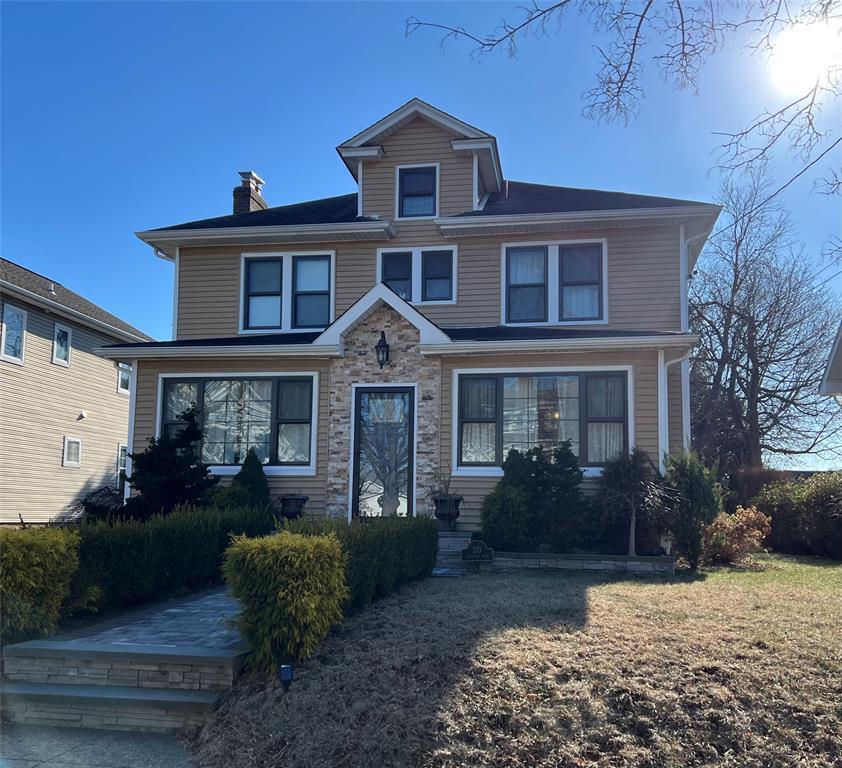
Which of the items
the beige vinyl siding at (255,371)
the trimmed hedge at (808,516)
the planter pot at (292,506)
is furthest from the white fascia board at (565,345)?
the trimmed hedge at (808,516)

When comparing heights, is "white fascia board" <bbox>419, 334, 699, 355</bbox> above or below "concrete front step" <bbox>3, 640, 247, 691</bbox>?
above

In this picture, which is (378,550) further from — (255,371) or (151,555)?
(255,371)

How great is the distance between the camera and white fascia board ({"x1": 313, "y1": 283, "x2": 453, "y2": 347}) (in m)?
12.8

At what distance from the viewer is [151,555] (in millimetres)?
8117

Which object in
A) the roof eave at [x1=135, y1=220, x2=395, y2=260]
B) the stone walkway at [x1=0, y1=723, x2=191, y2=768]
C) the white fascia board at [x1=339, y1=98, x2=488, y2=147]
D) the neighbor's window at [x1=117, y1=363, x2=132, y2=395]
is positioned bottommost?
the stone walkway at [x1=0, y1=723, x2=191, y2=768]

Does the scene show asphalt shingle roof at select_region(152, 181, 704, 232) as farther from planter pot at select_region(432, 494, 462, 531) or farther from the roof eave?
planter pot at select_region(432, 494, 462, 531)

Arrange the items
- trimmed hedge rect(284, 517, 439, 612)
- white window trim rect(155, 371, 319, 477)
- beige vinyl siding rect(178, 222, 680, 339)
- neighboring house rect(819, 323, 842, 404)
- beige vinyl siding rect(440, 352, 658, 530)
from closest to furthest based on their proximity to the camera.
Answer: trimmed hedge rect(284, 517, 439, 612) → neighboring house rect(819, 323, 842, 404) → beige vinyl siding rect(440, 352, 658, 530) → white window trim rect(155, 371, 319, 477) → beige vinyl siding rect(178, 222, 680, 339)

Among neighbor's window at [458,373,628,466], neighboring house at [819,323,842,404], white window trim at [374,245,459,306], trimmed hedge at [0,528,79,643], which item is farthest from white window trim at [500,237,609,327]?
trimmed hedge at [0,528,79,643]

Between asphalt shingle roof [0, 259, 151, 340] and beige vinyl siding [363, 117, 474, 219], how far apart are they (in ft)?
32.0

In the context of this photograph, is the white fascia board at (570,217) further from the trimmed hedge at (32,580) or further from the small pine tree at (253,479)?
the trimmed hedge at (32,580)

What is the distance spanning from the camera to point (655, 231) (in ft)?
45.2

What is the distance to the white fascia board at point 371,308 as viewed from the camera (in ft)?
41.9

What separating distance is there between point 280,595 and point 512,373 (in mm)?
7684

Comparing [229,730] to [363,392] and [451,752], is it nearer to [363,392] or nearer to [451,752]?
[451,752]
